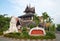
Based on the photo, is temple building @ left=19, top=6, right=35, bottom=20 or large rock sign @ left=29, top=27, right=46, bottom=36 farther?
temple building @ left=19, top=6, right=35, bottom=20

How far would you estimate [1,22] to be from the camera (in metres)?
42.7

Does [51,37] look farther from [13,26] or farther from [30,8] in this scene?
[30,8]

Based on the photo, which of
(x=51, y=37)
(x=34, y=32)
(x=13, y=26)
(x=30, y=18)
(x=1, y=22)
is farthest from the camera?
(x=30, y=18)

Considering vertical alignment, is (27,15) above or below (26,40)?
above

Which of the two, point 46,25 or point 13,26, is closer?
point 13,26

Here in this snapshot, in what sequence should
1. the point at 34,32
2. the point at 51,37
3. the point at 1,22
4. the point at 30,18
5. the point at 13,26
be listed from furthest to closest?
the point at 30,18
the point at 1,22
the point at 13,26
the point at 34,32
the point at 51,37

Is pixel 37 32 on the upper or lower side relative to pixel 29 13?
lower

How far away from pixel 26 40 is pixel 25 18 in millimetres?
27324

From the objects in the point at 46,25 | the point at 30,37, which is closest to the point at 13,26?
the point at 30,37

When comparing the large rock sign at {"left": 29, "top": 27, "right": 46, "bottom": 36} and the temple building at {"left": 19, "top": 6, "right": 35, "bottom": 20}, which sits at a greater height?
the temple building at {"left": 19, "top": 6, "right": 35, "bottom": 20}

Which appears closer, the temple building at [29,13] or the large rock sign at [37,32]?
the large rock sign at [37,32]

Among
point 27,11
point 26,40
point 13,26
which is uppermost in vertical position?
point 27,11

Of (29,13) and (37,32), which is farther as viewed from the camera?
(29,13)

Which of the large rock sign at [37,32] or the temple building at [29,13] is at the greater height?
the temple building at [29,13]
